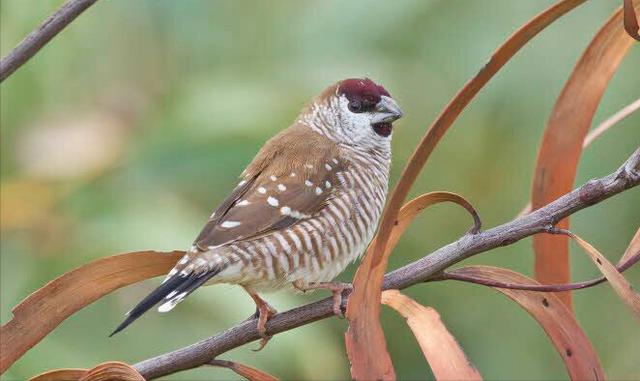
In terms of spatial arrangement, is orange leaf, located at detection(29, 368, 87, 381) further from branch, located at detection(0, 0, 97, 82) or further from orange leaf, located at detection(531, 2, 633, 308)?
orange leaf, located at detection(531, 2, 633, 308)

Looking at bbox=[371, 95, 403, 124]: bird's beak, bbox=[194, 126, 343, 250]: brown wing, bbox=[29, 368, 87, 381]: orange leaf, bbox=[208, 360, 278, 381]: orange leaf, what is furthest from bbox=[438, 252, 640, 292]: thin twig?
bbox=[371, 95, 403, 124]: bird's beak

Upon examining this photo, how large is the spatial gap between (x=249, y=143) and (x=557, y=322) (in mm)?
2424

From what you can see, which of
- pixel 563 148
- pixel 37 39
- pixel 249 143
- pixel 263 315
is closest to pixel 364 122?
pixel 249 143

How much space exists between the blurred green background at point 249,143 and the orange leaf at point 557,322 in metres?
1.92

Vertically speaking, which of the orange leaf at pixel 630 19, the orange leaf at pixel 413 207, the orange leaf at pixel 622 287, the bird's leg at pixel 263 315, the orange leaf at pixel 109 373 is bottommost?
the bird's leg at pixel 263 315

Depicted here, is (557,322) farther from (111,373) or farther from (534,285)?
(111,373)

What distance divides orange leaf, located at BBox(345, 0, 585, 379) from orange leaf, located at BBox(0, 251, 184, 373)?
1.37ft

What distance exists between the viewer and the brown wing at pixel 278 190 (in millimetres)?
2656

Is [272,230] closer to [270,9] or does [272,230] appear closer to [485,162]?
[485,162]

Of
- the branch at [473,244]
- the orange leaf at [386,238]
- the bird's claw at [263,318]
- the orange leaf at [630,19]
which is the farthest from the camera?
the bird's claw at [263,318]

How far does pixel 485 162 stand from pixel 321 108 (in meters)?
1.32

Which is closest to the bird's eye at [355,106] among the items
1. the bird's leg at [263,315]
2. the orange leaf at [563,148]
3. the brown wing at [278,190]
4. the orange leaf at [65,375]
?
the brown wing at [278,190]

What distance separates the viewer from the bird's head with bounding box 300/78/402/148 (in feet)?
10.6

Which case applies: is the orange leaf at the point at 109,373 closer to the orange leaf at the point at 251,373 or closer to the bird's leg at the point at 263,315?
the orange leaf at the point at 251,373
